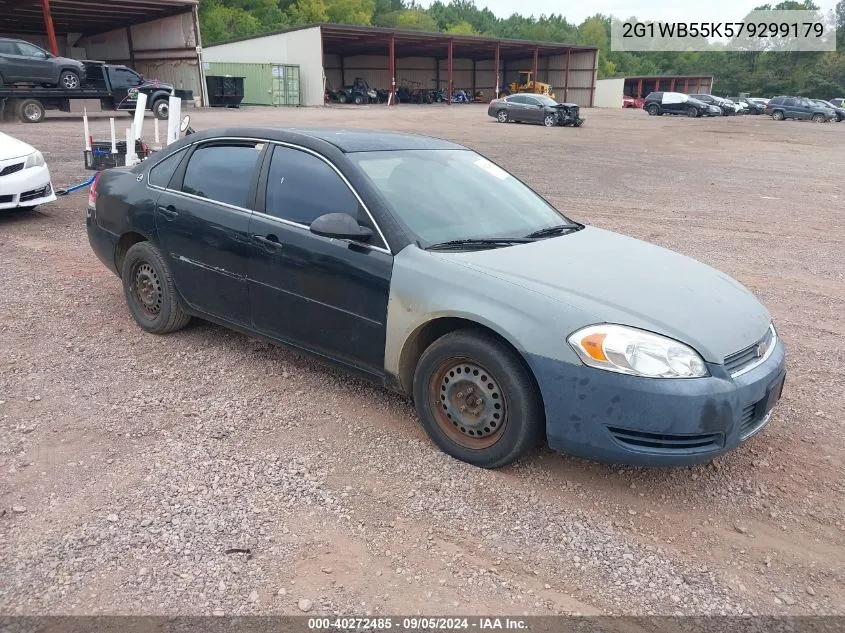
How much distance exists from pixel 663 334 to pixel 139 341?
3.74m

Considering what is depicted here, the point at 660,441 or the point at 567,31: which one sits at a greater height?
the point at 567,31

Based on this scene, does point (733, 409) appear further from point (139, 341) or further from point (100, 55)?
point (100, 55)

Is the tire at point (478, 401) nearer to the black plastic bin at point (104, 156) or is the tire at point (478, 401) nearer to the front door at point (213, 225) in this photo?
the front door at point (213, 225)

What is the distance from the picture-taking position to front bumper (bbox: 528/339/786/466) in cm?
297

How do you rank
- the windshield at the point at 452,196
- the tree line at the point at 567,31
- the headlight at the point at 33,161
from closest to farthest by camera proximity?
the windshield at the point at 452,196, the headlight at the point at 33,161, the tree line at the point at 567,31

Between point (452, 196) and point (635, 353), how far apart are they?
161 cm

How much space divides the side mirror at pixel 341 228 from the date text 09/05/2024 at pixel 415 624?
6.30ft

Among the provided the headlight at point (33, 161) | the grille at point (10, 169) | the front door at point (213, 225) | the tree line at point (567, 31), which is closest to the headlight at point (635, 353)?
the front door at point (213, 225)

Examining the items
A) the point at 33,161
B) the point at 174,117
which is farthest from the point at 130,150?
the point at 33,161

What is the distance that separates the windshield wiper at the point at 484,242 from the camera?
12.1ft

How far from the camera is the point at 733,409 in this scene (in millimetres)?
3049

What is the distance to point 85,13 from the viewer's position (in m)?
34.3

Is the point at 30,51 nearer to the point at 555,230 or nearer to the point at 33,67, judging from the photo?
the point at 33,67

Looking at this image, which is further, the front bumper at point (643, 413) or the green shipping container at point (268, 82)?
the green shipping container at point (268, 82)
